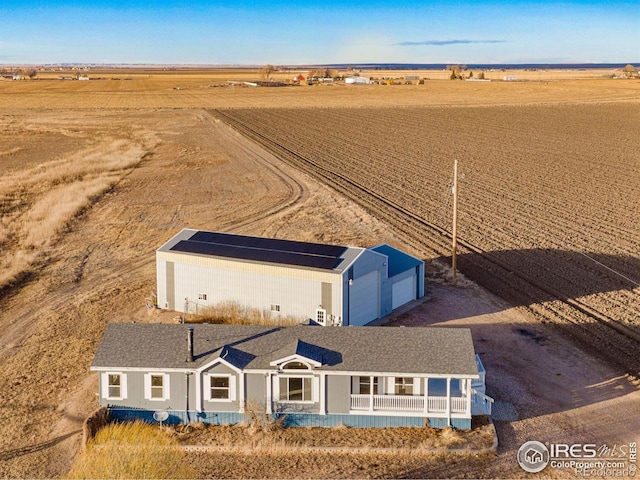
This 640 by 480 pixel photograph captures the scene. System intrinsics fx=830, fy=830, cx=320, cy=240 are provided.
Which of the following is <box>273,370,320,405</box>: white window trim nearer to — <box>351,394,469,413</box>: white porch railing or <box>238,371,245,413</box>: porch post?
<box>238,371,245,413</box>: porch post

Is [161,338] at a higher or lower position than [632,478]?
higher

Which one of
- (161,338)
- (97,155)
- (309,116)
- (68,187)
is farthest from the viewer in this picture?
(309,116)

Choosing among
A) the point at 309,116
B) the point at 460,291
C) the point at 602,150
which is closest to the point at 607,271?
the point at 460,291

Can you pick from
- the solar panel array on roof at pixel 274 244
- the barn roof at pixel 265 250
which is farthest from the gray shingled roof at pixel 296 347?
the solar panel array on roof at pixel 274 244

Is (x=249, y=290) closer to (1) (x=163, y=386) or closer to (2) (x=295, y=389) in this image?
(1) (x=163, y=386)

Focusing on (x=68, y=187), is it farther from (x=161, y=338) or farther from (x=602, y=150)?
(x=602, y=150)

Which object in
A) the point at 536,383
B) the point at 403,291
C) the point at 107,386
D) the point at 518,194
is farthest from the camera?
the point at 518,194

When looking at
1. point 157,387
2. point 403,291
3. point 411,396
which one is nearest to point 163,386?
point 157,387
